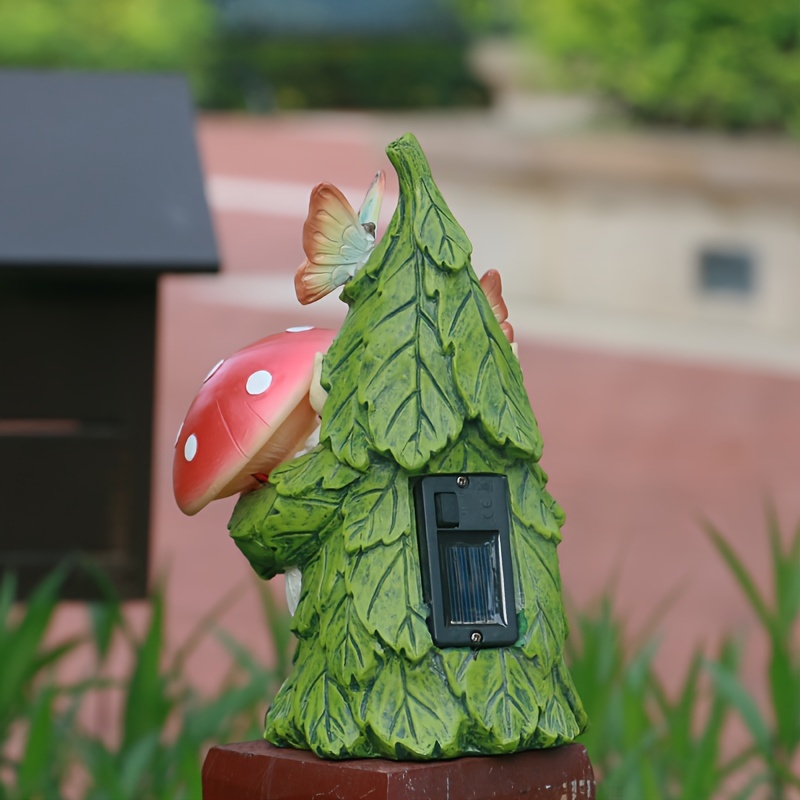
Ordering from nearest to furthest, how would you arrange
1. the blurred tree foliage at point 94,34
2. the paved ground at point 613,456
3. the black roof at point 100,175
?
the black roof at point 100,175, the paved ground at point 613,456, the blurred tree foliage at point 94,34

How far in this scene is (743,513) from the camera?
595cm

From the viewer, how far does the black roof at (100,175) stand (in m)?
2.84

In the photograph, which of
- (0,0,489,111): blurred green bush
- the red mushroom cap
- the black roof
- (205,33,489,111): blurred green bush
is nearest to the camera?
the red mushroom cap

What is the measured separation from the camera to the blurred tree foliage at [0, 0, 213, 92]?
13.4m

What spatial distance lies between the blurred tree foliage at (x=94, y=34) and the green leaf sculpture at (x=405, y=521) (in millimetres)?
11886

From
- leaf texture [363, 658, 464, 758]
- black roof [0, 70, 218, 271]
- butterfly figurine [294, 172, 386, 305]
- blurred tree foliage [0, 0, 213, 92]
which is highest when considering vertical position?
blurred tree foliage [0, 0, 213, 92]

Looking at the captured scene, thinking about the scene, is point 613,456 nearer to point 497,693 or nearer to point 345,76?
point 497,693

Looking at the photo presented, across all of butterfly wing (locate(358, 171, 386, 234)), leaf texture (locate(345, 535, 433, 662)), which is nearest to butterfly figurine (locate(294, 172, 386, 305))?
butterfly wing (locate(358, 171, 386, 234))

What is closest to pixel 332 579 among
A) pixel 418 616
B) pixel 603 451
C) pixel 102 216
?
pixel 418 616

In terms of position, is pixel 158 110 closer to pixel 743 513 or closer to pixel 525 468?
pixel 525 468

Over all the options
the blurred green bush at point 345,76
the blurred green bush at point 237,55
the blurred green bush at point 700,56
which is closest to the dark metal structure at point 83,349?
the blurred green bush at point 700,56

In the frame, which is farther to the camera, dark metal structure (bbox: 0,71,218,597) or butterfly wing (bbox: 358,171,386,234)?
dark metal structure (bbox: 0,71,218,597)

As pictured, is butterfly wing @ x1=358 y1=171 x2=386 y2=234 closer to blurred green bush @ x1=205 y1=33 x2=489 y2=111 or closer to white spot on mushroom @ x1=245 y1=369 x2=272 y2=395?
white spot on mushroom @ x1=245 y1=369 x2=272 y2=395

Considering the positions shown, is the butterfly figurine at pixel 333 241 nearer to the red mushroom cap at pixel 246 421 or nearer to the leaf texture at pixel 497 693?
the red mushroom cap at pixel 246 421
